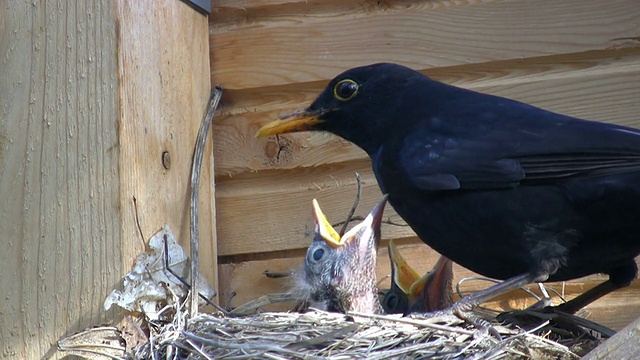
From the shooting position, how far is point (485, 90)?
355cm

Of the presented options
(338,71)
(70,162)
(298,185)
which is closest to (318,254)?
(298,185)

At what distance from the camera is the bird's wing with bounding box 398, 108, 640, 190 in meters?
2.93

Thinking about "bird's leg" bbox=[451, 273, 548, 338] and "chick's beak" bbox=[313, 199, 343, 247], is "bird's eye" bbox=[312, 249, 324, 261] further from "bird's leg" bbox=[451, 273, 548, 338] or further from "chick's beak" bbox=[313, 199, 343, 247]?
"bird's leg" bbox=[451, 273, 548, 338]

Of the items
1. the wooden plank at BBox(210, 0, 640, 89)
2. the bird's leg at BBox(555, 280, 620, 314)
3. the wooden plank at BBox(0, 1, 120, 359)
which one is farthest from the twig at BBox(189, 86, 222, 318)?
the bird's leg at BBox(555, 280, 620, 314)

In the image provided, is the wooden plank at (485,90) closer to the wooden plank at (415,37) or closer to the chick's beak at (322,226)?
the wooden plank at (415,37)

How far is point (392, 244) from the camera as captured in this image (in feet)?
11.5

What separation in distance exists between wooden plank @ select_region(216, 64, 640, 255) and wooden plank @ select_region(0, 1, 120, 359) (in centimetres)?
70

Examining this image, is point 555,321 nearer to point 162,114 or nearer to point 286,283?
point 286,283

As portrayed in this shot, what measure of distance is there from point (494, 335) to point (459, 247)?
43cm

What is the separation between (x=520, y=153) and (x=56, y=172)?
1.34m

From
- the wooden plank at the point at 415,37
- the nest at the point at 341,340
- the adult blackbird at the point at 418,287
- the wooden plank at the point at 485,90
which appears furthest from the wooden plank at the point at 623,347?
the wooden plank at the point at 415,37

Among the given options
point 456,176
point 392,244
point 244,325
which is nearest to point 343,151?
point 392,244

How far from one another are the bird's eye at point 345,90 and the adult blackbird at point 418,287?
1.67ft

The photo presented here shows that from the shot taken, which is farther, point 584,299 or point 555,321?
point 584,299
